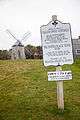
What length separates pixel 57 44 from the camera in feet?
31.2

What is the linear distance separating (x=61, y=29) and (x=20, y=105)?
267cm

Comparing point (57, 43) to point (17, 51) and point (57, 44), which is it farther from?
point (17, 51)

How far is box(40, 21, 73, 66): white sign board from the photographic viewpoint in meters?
9.52

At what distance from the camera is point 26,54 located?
67750 millimetres

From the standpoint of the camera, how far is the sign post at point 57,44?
9516 millimetres

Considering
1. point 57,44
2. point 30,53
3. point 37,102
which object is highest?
point 57,44

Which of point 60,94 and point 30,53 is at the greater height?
point 30,53

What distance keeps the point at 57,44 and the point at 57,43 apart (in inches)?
1.1

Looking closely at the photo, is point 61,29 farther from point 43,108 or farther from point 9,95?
point 9,95

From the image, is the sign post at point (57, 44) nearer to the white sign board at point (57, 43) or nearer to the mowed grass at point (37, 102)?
the white sign board at point (57, 43)

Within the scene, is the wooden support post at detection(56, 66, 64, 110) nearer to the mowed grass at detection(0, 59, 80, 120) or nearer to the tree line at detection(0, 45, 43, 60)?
the mowed grass at detection(0, 59, 80, 120)

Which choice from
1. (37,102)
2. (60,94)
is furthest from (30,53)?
(60,94)

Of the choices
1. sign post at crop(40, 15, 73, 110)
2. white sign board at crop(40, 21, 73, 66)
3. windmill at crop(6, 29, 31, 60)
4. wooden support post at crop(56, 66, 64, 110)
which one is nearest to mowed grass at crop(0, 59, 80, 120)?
wooden support post at crop(56, 66, 64, 110)

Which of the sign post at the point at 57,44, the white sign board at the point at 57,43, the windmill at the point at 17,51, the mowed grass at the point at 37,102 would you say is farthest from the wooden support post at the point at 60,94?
the windmill at the point at 17,51
